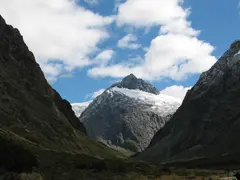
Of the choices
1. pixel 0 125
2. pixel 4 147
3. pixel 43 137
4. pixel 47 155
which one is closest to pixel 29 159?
pixel 4 147

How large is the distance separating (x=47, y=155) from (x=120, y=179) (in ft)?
264

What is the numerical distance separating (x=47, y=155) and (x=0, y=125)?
39.3 metres

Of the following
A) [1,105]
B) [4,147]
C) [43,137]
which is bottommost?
[4,147]

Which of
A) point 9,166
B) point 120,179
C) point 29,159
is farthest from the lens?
point 29,159

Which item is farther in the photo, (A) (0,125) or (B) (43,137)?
(B) (43,137)

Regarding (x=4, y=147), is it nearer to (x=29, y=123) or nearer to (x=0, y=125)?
(x=0, y=125)

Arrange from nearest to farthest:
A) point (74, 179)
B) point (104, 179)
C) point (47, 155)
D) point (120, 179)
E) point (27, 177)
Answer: point (27, 177) < point (74, 179) < point (104, 179) < point (120, 179) < point (47, 155)

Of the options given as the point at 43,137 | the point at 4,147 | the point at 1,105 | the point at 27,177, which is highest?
→ the point at 1,105

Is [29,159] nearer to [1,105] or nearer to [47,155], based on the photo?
[47,155]

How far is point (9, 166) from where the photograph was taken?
212ft

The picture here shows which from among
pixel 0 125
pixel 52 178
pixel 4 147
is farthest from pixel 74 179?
pixel 0 125

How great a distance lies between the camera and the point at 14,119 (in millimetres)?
189000

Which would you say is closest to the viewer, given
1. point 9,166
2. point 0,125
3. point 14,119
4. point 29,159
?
point 9,166

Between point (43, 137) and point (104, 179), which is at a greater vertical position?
point (43, 137)
